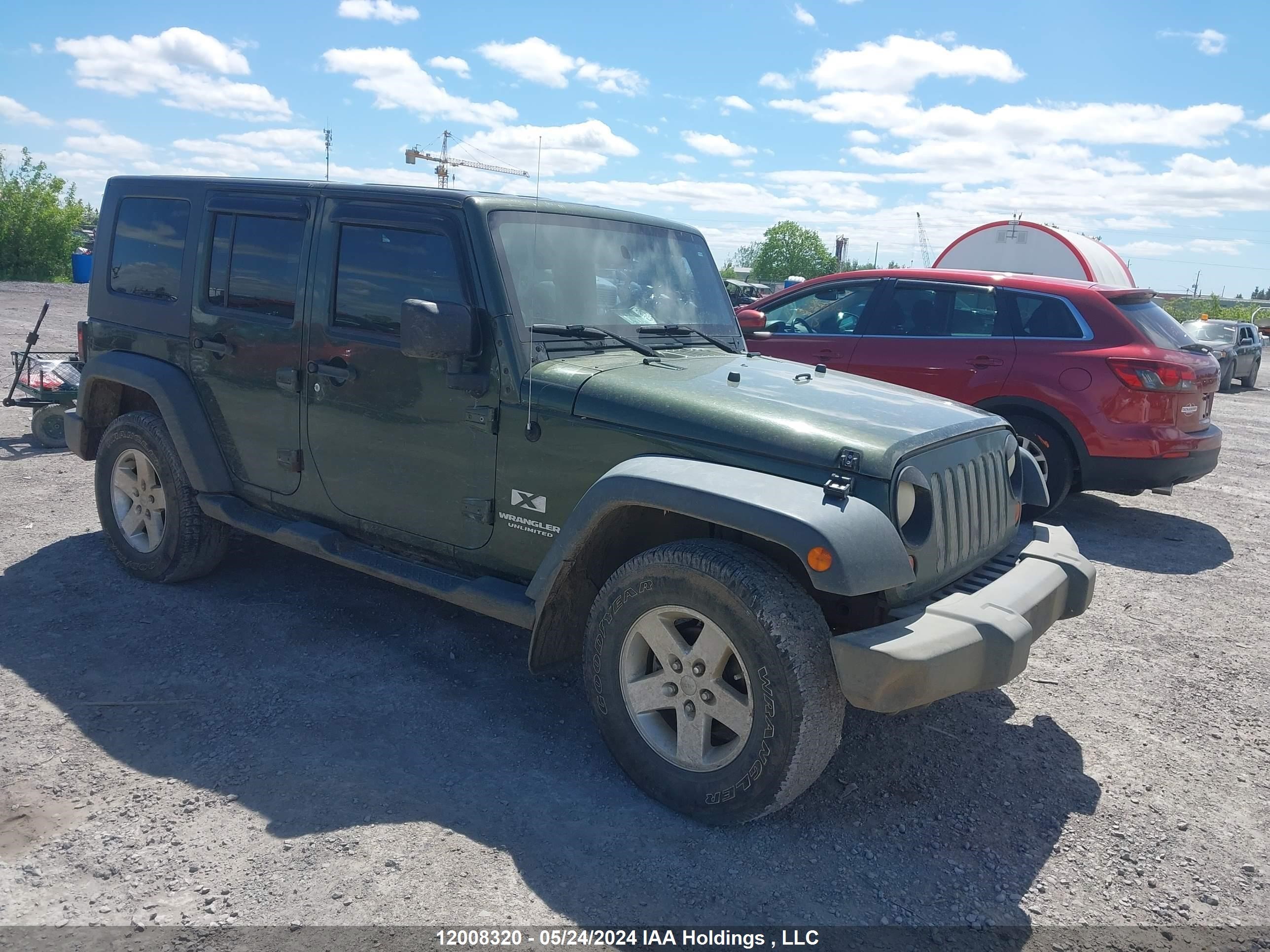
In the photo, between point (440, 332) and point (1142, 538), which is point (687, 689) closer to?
point (440, 332)

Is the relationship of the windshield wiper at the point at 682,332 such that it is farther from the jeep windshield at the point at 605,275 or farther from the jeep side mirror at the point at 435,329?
the jeep side mirror at the point at 435,329

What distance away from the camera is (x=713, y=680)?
10.3 feet

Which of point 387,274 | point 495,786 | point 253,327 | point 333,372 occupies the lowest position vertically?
point 495,786

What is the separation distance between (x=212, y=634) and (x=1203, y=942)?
416 centimetres

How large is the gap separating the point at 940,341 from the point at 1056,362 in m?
0.89

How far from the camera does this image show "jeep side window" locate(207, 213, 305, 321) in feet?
14.5

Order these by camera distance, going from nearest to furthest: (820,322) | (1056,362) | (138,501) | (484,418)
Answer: (484,418) < (138,501) < (1056,362) < (820,322)

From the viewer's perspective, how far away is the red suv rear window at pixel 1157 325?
6.89m

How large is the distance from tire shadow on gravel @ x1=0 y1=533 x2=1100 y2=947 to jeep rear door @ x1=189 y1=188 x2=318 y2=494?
91cm

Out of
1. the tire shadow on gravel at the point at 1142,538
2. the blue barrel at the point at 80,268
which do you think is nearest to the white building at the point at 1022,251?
the tire shadow on gravel at the point at 1142,538

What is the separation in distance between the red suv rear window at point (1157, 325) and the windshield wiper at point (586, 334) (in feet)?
14.9

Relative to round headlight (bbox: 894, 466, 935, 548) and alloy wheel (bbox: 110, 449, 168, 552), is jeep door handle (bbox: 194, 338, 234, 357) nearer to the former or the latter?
alloy wheel (bbox: 110, 449, 168, 552)

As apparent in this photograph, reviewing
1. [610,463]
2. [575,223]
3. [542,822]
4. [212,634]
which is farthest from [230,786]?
[575,223]

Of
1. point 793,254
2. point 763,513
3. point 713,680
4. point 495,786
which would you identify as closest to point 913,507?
point 763,513
